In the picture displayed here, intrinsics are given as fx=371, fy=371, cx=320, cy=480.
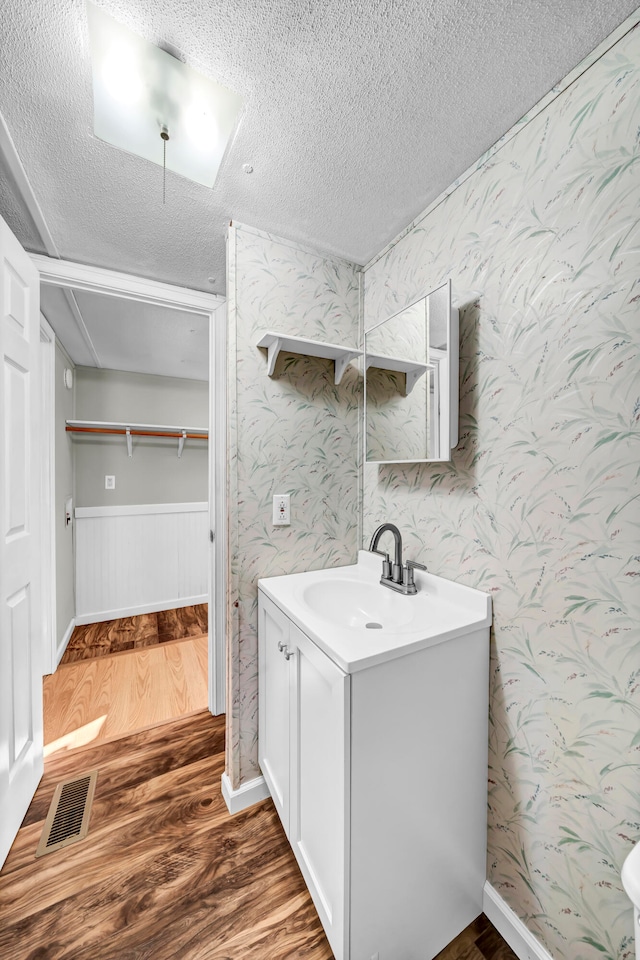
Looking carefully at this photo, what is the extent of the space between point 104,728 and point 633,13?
313cm

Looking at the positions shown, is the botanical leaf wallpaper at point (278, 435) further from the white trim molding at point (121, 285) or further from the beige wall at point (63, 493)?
the beige wall at point (63, 493)

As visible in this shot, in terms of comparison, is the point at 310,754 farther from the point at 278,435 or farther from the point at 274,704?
the point at 278,435

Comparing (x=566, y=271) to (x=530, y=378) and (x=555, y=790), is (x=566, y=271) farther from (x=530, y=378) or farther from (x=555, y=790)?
(x=555, y=790)

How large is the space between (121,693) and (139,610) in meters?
1.20

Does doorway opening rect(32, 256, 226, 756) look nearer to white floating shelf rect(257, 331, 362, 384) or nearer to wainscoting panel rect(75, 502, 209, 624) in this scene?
wainscoting panel rect(75, 502, 209, 624)

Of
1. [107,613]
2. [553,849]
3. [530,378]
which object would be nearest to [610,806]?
[553,849]

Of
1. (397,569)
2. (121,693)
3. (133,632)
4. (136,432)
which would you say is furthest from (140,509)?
(397,569)

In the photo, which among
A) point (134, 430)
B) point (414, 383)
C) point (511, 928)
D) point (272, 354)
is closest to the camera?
point (511, 928)

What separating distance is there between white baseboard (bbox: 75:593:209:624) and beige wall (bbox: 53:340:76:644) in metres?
0.14

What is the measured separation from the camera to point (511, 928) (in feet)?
3.36

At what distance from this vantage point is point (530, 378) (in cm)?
100

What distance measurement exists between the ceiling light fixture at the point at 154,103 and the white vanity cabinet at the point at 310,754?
1.45 meters

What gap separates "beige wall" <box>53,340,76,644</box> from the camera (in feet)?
8.16

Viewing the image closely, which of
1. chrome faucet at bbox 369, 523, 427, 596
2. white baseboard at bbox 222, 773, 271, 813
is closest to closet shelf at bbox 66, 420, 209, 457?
chrome faucet at bbox 369, 523, 427, 596
